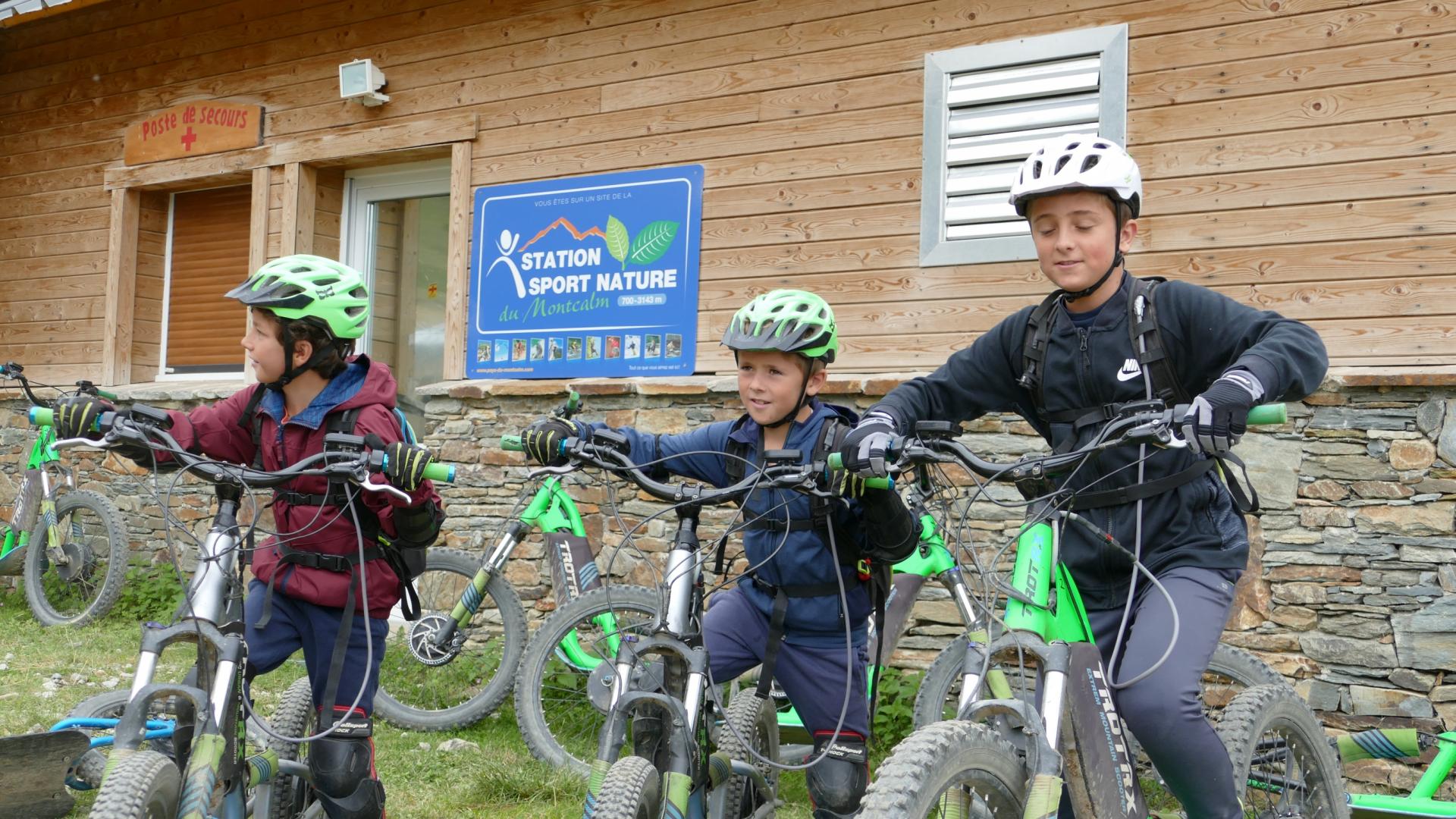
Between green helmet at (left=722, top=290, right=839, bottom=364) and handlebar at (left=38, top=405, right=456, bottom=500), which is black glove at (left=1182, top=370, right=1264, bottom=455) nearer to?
A: green helmet at (left=722, top=290, right=839, bottom=364)

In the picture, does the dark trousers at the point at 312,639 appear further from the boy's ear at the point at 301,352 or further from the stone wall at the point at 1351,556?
→ the stone wall at the point at 1351,556

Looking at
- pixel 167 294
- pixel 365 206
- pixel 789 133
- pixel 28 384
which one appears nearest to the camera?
pixel 789 133

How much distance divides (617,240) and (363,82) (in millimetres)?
2493

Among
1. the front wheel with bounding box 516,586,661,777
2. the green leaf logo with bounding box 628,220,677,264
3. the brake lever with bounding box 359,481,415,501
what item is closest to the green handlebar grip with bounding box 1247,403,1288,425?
the brake lever with bounding box 359,481,415,501

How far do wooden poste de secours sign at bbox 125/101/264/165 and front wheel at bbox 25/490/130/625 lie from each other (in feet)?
9.32

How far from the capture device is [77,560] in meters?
8.98

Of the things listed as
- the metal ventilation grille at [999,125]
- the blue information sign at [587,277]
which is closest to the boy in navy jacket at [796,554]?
the metal ventilation grille at [999,125]

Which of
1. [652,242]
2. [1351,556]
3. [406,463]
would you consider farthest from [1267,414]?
[652,242]

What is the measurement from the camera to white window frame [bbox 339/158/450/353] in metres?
9.37

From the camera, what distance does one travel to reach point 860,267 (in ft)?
23.7

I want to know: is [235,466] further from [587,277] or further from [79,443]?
[587,277]

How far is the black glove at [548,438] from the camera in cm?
339

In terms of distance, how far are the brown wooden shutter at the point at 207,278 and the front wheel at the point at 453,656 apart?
13.6ft

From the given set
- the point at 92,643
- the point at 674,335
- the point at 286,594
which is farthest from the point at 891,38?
the point at 92,643
